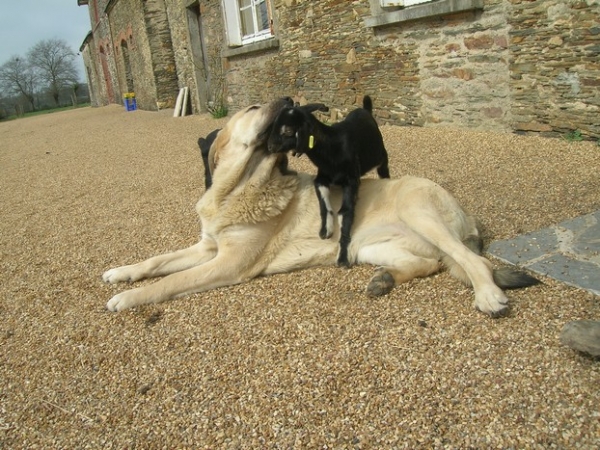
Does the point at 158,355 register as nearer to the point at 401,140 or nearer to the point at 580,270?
the point at 580,270

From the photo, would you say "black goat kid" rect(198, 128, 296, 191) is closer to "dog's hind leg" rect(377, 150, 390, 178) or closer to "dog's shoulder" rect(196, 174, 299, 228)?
"dog's shoulder" rect(196, 174, 299, 228)

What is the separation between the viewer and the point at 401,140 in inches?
291

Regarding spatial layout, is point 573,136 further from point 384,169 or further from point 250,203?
point 250,203

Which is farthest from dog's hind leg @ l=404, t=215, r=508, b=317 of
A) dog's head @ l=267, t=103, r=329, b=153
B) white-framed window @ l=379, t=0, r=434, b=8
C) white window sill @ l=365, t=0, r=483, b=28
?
white-framed window @ l=379, t=0, r=434, b=8

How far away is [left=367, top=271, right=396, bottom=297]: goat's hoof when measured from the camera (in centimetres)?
287

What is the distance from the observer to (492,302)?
250cm

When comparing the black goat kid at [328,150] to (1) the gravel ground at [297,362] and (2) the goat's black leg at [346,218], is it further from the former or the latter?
(1) the gravel ground at [297,362]

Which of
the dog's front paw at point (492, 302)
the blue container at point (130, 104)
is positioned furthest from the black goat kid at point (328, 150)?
the blue container at point (130, 104)

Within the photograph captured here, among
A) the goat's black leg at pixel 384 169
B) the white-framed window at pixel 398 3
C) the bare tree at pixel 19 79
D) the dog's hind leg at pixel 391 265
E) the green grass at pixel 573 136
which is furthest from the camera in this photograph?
the bare tree at pixel 19 79

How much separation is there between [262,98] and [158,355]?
9912 mm

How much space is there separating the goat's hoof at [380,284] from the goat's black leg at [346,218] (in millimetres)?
373

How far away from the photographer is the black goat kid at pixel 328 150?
308 cm

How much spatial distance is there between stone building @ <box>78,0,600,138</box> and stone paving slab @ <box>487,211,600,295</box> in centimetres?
282

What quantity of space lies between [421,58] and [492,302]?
19.0 ft
